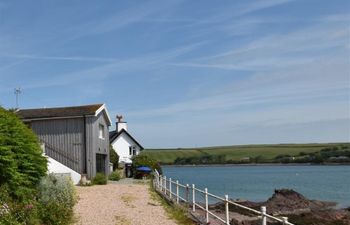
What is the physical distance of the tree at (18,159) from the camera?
55.8ft

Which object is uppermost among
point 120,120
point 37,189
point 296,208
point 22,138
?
point 120,120

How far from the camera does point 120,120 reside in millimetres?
61938

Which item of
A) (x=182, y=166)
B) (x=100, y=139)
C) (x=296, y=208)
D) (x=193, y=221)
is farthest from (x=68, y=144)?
(x=182, y=166)

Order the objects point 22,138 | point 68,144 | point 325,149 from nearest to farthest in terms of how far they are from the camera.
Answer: point 22,138 → point 68,144 → point 325,149

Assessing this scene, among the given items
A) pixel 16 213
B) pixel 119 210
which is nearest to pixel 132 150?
pixel 119 210

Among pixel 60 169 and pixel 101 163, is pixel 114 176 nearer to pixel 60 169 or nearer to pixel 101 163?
pixel 101 163

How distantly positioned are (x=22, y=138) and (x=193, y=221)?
6.54 meters

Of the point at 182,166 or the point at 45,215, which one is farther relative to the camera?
the point at 182,166

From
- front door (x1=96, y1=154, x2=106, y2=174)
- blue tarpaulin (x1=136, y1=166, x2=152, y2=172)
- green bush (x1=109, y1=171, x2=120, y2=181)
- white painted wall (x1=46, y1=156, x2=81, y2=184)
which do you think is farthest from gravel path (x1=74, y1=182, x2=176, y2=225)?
blue tarpaulin (x1=136, y1=166, x2=152, y2=172)

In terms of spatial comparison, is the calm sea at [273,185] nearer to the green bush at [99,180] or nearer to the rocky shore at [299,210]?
the rocky shore at [299,210]

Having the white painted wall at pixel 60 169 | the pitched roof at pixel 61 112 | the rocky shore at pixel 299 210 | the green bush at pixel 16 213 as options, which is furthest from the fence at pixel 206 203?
the pitched roof at pixel 61 112

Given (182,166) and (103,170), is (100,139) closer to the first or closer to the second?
(103,170)

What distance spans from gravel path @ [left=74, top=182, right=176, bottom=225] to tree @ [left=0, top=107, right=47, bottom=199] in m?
2.05

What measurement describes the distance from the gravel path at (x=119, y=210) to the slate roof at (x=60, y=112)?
12842 millimetres
